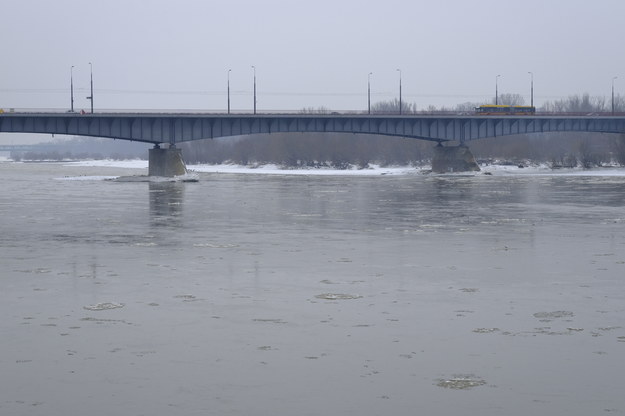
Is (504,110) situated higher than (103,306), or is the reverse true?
(504,110)

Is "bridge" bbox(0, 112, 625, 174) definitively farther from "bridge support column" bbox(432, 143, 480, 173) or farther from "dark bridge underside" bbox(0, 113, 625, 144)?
"bridge support column" bbox(432, 143, 480, 173)

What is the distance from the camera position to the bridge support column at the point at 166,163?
91938mm

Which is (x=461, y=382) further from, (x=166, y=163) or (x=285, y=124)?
(x=285, y=124)

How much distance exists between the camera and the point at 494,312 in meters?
15.6

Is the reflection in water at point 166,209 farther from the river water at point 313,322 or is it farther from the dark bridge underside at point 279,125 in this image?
the dark bridge underside at point 279,125

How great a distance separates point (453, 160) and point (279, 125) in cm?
2175

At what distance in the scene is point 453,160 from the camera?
4323 inches

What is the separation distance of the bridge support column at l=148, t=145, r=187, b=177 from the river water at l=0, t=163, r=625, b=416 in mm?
60778

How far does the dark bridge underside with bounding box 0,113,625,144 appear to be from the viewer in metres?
91.6

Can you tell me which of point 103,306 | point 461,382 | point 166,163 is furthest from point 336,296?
point 166,163

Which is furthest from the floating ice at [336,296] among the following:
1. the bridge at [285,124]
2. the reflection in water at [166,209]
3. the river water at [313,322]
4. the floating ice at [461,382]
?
the bridge at [285,124]

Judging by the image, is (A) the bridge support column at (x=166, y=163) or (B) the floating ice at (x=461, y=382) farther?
(A) the bridge support column at (x=166, y=163)

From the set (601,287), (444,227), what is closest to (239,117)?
(444,227)

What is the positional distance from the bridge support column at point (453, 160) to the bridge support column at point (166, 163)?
33.1m
